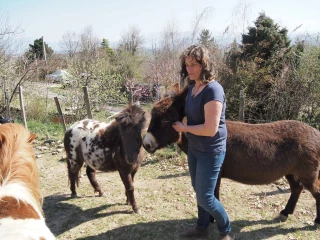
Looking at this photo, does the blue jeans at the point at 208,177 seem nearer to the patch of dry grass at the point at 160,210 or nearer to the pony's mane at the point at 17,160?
the patch of dry grass at the point at 160,210

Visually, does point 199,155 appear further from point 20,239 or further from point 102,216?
point 102,216

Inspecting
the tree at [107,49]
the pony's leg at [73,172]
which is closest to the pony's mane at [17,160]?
the pony's leg at [73,172]

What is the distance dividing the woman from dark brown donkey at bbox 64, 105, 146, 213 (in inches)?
42.0

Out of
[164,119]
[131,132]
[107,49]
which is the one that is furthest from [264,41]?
[107,49]

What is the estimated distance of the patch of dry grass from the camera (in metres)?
3.53

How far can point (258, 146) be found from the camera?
3215mm

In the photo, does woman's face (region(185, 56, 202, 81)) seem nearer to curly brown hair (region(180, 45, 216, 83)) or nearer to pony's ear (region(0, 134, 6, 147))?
curly brown hair (region(180, 45, 216, 83))

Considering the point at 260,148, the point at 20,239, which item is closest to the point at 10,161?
the point at 20,239

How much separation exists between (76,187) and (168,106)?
9.52ft

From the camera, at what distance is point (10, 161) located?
212cm

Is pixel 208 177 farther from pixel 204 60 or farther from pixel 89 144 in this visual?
pixel 89 144

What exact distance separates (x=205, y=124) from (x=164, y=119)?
80cm

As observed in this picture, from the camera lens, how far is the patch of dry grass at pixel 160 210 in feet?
11.6

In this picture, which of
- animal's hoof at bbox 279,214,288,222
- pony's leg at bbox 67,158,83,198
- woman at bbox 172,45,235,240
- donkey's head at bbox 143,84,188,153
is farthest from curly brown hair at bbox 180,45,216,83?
pony's leg at bbox 67,158,83,198
